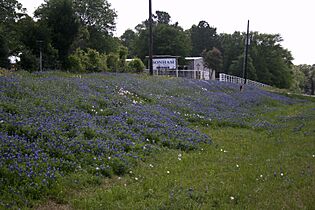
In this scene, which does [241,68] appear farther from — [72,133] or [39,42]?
[72,133]

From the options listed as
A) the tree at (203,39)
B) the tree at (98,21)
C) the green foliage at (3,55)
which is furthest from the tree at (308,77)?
the green foliage at (3,55)

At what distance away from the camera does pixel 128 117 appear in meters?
9.69

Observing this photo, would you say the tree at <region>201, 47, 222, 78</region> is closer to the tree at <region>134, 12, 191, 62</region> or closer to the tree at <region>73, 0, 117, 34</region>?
the tree at <region>134, 12, 191, 62</region>

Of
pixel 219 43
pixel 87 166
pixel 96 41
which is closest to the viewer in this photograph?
pixel 87 166

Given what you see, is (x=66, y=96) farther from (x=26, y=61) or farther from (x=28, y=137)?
(x=26, y=61)

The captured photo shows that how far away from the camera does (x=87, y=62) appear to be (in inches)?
1045

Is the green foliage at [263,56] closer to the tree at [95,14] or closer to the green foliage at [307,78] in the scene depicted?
the tree at [95,14]

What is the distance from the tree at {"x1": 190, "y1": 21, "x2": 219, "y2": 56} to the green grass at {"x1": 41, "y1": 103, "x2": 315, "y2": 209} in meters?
91.4

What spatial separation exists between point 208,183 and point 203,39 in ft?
315

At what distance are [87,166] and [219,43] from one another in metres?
95.0

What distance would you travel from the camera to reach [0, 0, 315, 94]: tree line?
2462cm

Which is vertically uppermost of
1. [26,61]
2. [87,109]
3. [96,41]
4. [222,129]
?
[96,41]

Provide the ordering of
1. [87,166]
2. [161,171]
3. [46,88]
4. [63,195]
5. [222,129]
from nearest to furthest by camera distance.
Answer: [63,195] < [87,166] < [161,171] < [46,88] < [222,129]

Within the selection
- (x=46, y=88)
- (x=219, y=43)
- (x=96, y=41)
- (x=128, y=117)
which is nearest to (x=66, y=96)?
(x=46, y=88)
